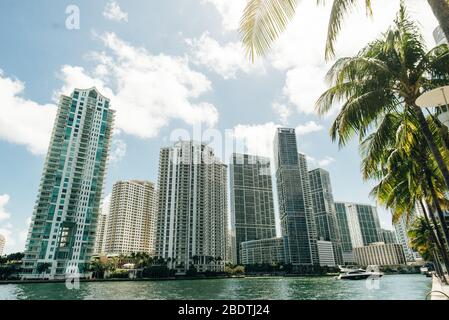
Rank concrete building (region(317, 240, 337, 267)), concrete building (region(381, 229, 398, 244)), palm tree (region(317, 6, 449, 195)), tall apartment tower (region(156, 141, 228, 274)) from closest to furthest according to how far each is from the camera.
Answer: palm tree (region(317, 6, 449, 195)) < tall apartment tower (region(156, 141, 228, 274)) < concrete building (region(317, 240, 337, 267)) < concrete building (region(381, 229, 398, 244))

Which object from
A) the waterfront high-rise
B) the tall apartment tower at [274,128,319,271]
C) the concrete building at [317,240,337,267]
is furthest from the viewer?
the waterfront high-rise

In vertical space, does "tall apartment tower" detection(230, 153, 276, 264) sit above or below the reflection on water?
above

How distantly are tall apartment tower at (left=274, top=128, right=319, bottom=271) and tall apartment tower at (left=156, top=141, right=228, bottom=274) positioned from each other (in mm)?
33216

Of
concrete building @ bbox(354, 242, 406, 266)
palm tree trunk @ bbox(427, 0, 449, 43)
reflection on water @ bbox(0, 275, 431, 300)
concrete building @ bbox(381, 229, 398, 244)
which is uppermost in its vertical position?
concrete building @ bbox(381, 229, 398, 244)

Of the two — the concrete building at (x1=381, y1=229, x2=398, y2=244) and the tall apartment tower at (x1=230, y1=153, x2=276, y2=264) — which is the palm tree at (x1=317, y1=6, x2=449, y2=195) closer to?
the tall apartment tower at (x1=230, y1=153, x2=276, y2=264)

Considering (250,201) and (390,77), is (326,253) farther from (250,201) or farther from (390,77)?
(390,77)

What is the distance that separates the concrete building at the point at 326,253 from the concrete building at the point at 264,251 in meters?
17.2

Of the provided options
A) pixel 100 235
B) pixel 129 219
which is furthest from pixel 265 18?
pixel 100 235

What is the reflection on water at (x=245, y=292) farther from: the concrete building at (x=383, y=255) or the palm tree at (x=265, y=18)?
the concrete building at (x=383, y=255)

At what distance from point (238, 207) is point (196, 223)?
167ft

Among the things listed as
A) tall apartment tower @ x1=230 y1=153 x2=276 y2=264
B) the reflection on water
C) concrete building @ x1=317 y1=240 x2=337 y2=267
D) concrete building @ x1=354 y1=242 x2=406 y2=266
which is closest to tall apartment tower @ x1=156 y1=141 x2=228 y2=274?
tall apartment tower @ x1=230 y1=153 x2=276 y2=264

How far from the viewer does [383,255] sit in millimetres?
110875

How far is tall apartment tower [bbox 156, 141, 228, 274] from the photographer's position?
3639 inches

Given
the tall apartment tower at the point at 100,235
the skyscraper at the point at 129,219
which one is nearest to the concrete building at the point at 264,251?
the skyscraper at the point at 129,219
